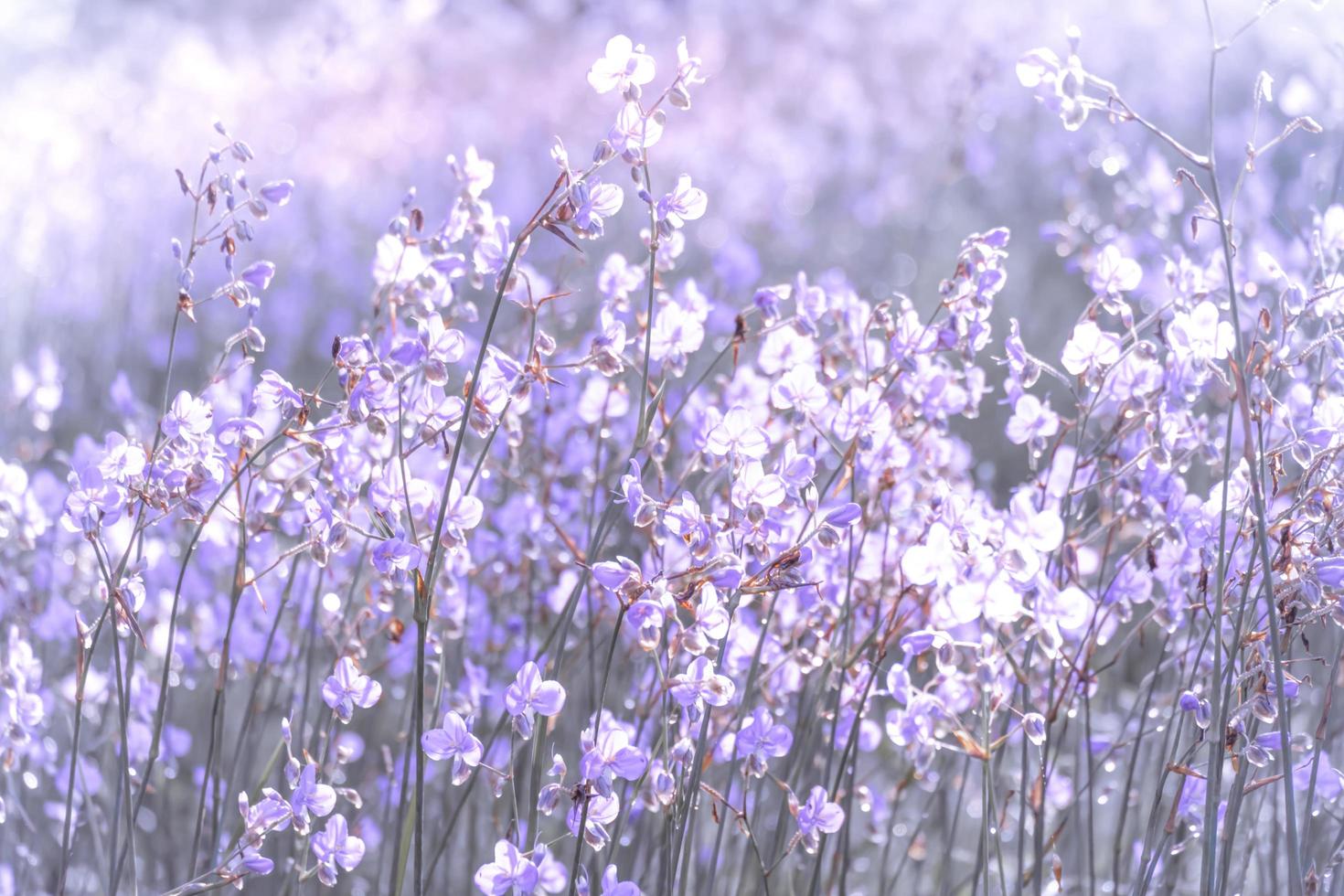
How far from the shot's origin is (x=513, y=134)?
709cm

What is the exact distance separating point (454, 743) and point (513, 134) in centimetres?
617

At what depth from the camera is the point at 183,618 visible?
7.98 feet

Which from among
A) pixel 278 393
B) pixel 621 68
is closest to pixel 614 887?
pixel 278 393

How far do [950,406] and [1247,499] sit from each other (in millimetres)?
411

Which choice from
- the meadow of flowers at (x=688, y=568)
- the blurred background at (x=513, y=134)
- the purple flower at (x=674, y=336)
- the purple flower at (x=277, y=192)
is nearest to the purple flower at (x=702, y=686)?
the meadow of flowers at (x=688, y=568)

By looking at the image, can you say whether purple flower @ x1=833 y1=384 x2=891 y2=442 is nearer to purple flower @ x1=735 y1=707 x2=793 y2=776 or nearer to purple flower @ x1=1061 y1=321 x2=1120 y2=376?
purple flower @ x1=1061 y1=321 x2=1120 y2=376

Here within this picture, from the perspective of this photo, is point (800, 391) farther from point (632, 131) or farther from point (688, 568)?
point (632, 131)

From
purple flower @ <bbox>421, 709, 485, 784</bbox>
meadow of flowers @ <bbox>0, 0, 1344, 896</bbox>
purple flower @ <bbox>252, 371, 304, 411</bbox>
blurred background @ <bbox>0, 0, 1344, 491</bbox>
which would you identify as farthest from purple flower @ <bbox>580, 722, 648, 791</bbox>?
blurred background @ <bbox>0, 0, 1344, 491</bbox>

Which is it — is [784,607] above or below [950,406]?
below

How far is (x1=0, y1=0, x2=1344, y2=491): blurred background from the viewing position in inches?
195

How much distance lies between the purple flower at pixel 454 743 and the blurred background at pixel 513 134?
2.75 m

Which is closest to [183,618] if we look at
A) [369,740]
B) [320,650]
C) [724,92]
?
[320,650]

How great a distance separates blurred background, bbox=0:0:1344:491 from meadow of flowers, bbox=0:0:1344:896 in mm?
676

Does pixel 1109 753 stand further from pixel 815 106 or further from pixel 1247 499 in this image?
pixel 815 106
